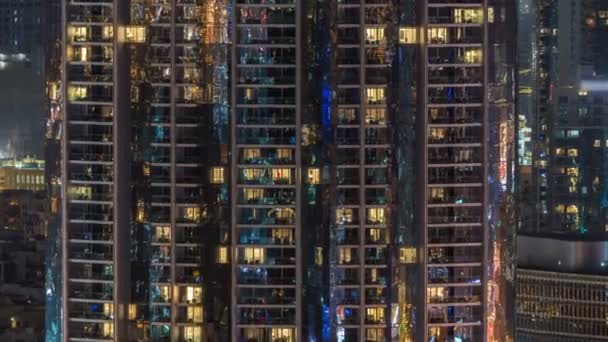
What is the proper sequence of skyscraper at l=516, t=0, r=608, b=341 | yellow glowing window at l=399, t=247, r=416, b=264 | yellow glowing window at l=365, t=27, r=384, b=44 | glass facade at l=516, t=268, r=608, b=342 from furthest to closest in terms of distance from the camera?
skyscraper at l=516, t=0, r=608, b=341 < glass facade at l=516, t=268, r=608, b=342 < yellow glowing window at l=399, t=247, r=416, b=264 < yellow glowing window at l=365, t=27, r=384, b=44

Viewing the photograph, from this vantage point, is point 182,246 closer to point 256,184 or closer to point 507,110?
point 256,184

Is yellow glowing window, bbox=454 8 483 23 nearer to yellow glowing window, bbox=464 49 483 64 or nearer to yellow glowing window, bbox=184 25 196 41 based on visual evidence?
yellow glowing window, bbox=464 49 483 64

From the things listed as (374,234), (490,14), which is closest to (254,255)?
(374,234)

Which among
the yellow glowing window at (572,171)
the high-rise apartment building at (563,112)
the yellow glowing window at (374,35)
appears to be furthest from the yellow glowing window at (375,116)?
the yellow glowing window at (572,171)

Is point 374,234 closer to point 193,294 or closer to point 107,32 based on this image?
point 193,294

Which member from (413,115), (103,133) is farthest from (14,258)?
(413,115)

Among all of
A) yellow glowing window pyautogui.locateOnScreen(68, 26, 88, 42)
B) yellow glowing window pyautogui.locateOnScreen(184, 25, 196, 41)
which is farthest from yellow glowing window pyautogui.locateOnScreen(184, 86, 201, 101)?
yellow glowing window pyautogui.locateOnScreen(68, 26, 88, 42)
